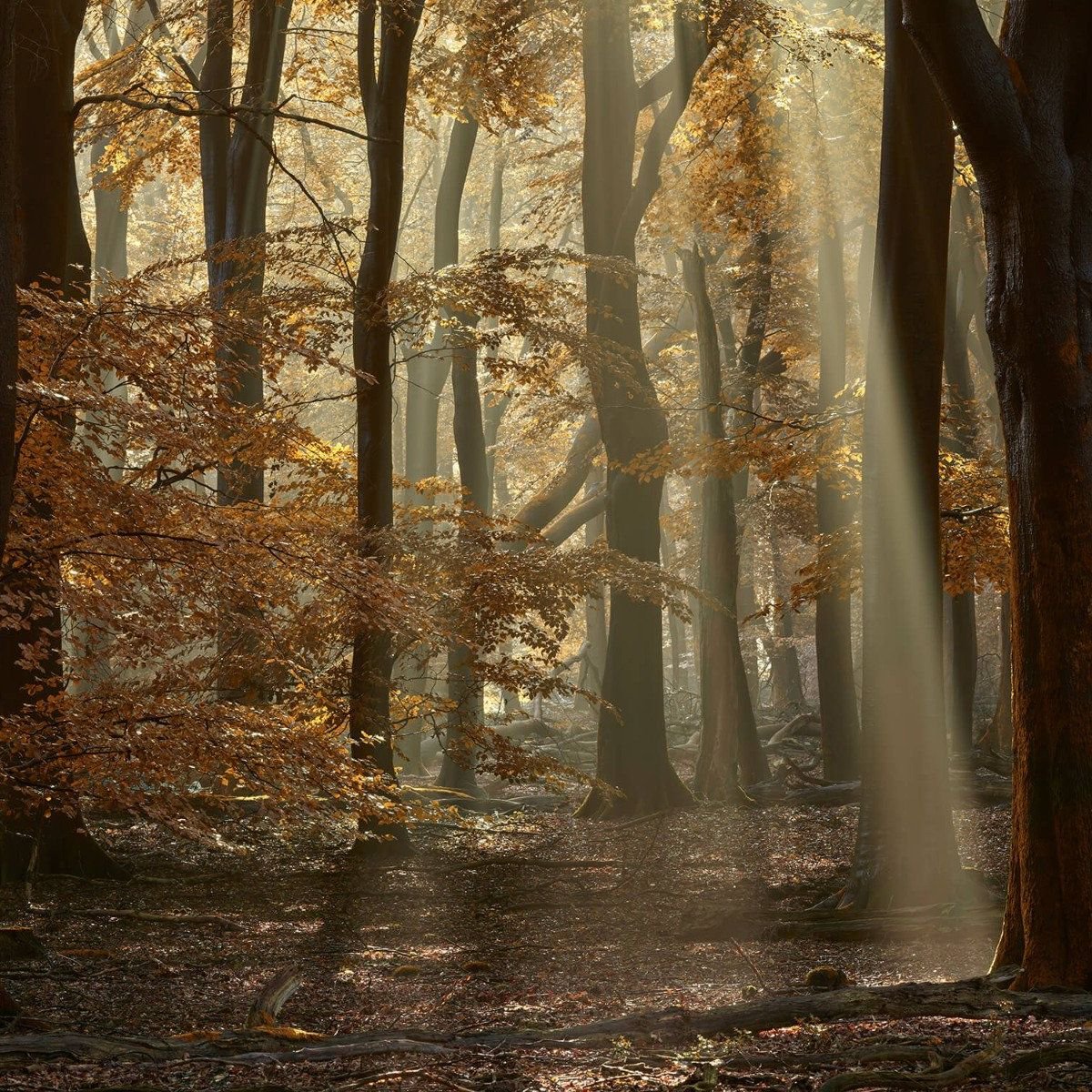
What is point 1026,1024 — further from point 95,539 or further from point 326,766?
point 95,539

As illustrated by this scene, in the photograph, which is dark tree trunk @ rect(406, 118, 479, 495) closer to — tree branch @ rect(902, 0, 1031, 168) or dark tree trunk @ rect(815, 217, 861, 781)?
dark tree trunk @ rect(815, 217, 861, 781)

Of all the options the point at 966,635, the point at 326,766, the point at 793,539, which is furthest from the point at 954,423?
the point at 793,539

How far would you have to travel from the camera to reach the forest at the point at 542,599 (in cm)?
543

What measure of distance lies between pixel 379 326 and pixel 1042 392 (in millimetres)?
6465

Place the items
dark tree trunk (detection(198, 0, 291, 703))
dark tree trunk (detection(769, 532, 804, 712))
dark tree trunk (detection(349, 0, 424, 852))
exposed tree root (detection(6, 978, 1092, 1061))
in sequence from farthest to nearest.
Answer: dark tree trunk (detection(769, 532, 804, 712)) → dark tree trunk (detection(198, 0, 291, 703)) → dark tree trunk (detection(349, 0, 424, 852)) → exposed tree root (detection(6, 978, 1092, 1061))

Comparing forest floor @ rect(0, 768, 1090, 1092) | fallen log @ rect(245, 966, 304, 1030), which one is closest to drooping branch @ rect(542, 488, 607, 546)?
forest floor @ rect(0, 768, 1090, 1092)

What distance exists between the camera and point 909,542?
28.6 feet

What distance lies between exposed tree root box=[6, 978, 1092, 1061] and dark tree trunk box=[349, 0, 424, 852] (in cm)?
514

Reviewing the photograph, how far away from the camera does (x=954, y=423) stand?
14.7 m

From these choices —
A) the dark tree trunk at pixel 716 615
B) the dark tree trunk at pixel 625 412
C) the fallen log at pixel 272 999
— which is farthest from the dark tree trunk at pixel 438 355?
the fallen log at pixel 272 999

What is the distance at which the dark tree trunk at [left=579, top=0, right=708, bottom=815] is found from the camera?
14438mm

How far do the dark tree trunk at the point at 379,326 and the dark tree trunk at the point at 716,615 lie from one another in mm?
5817

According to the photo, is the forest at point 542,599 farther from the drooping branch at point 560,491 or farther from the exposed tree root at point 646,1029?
the drooping branch at point 560,491

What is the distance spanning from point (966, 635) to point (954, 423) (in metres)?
3.25
